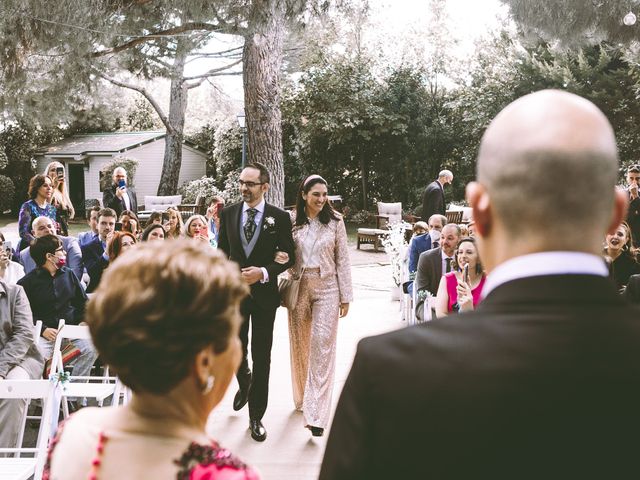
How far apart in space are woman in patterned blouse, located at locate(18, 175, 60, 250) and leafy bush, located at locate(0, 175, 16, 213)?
25086mm

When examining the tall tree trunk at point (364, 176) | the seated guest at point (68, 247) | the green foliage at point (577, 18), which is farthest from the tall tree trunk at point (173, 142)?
the seated guest at point (68, 247)

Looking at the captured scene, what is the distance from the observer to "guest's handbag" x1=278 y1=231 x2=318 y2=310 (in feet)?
18.7

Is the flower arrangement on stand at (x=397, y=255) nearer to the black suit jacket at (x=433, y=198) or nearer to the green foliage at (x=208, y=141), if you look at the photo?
the black suit jacket at (x=433, y=198)

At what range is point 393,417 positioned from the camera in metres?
1.09

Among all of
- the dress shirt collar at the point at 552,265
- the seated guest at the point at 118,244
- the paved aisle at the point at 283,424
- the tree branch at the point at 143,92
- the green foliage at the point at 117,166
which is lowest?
the paved aisle at the point at 283,424

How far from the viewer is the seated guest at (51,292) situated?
234 inches

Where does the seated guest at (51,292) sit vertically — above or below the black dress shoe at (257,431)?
above

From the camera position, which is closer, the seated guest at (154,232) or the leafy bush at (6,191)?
the seated guest at (154,232)

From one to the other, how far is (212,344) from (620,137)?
23.4 m

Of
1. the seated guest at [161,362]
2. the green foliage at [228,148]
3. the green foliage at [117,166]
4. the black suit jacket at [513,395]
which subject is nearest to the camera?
the black suit jacket at [513,395]

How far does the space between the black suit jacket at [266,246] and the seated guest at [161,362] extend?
4.00 metres

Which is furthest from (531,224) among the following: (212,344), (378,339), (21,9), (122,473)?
(21,9)

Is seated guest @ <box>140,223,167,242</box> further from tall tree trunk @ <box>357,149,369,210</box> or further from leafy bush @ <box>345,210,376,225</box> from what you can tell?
tall tree trunk @ <box>357,149,369,210</box>

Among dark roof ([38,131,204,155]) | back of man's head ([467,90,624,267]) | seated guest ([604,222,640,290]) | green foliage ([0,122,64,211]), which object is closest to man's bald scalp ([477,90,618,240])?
back of man's head ([467,90,624,267])
